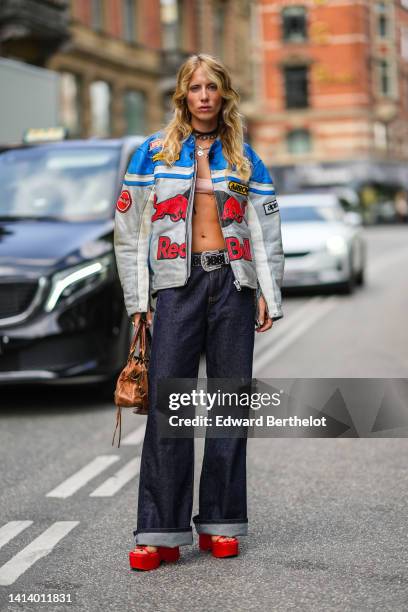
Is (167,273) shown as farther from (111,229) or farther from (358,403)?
(111,229)

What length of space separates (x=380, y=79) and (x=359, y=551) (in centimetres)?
6406

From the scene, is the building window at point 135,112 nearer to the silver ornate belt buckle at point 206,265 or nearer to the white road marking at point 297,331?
the white road marking at point 297,331

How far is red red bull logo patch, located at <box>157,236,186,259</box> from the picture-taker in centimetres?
466

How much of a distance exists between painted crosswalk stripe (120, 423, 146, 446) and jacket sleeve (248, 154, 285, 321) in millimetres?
2963

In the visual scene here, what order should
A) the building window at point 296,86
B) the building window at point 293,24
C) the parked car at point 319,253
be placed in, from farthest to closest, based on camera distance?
the building window at point 296,86 < the building window at point 293,24 < the parked car at point 319,253

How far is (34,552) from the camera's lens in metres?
5.05

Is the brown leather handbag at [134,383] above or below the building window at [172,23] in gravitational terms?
below

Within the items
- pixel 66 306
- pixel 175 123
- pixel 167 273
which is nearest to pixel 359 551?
pixel 167 273

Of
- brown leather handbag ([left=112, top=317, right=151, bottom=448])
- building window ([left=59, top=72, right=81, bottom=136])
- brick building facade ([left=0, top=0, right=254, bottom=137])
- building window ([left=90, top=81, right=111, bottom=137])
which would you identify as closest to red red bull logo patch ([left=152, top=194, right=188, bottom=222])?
brown leather handbag ([left=112, top=317, right=151, bottom=448])

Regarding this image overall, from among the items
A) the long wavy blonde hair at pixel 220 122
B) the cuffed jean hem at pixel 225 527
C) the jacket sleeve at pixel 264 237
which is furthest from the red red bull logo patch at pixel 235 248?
the cuffed jean hem at pixel 225 527

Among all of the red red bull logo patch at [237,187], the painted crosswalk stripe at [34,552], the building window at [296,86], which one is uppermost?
the building window at [296,86]

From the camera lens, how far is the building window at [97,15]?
35594 mm

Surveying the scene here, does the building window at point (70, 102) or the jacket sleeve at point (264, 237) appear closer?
the jacket sleeve at point (264, 237)

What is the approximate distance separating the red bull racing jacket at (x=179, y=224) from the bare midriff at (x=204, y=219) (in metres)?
0.04
